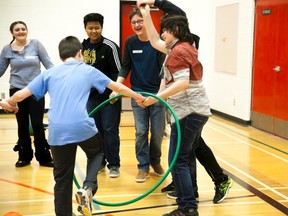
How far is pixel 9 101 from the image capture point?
3.62 metres

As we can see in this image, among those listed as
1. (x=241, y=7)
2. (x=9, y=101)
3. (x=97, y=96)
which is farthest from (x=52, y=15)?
(x=9, y=101)

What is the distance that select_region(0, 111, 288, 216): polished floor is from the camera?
413cm

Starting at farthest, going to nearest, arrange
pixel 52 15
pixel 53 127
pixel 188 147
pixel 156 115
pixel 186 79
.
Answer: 1. pixel 52 15
2. pixel 156 115
3. pixel 188 147
4. pixel 186 79
5. pixel 53 127

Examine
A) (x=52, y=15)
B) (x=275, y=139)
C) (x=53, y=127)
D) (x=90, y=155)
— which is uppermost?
(x=52, y=15)

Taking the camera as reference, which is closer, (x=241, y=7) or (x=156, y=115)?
(x=156, y=115)

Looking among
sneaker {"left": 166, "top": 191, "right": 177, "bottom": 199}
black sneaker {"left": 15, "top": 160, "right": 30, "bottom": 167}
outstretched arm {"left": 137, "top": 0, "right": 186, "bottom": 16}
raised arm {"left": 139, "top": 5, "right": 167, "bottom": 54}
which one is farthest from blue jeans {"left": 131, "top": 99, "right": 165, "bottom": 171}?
black sneaker {"left": 15, "top": 160, "right": 30, "bottom": 167}

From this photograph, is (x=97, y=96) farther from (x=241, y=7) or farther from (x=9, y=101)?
(x=241, y=7)

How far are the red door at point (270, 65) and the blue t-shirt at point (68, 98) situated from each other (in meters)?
5.07

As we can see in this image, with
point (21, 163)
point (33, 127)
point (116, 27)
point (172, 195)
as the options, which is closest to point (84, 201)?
point (172, 195)

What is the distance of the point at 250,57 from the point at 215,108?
1954 millimetres

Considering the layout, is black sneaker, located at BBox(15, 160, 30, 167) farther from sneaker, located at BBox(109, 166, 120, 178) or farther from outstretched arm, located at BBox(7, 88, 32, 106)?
outstretched arm, located at BBox(7, 88, 32, 106)

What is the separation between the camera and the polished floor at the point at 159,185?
4.13m

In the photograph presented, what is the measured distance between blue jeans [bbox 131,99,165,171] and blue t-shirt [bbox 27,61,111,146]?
165 cm

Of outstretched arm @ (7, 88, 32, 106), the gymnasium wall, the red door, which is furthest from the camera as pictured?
the gymnasium wall
